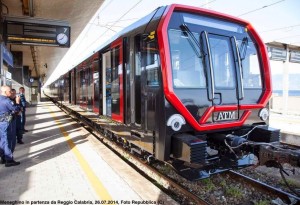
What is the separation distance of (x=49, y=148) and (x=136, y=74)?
13.2 feet

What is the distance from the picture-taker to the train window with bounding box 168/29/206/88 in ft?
13.8

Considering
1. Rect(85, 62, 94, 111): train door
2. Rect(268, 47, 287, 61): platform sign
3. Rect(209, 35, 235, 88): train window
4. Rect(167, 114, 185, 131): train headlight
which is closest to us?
Rect(167, 114, 185, 131): train headlight

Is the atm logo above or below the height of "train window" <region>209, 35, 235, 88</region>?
below

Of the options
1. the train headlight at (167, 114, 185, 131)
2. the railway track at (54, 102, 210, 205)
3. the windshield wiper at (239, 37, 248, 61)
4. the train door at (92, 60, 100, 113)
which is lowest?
the railway track at (54, 102, 210, 205)

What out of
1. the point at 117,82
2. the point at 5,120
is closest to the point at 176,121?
the point at 117,82

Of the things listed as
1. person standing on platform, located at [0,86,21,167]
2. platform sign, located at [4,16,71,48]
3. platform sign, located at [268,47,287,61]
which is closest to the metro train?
person standing on platform, located at [0,86,21,167]

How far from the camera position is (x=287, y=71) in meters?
19.8

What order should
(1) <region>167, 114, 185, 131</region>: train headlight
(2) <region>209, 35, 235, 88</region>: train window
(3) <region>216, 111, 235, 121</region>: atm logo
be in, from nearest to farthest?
(1) <region>167, 114, 185, 131</region>: train headlight, (3) <region>216, 111, 235, 121</region>: atm logo, (2) <region>209, 35, 235, 88</region>: train window

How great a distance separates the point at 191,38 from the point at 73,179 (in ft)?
10.2

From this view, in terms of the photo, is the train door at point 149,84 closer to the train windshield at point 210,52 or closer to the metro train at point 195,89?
the metro train at point 195,89

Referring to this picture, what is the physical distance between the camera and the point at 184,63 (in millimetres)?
4332

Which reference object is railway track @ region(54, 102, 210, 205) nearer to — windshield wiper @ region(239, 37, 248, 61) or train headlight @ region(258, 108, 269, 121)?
train headlight @ region(258, 108, 269, 121)

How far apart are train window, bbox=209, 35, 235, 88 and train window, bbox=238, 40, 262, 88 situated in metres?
0.30

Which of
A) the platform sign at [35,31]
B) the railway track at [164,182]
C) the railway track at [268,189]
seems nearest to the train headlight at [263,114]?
the railway track at [268,189]
